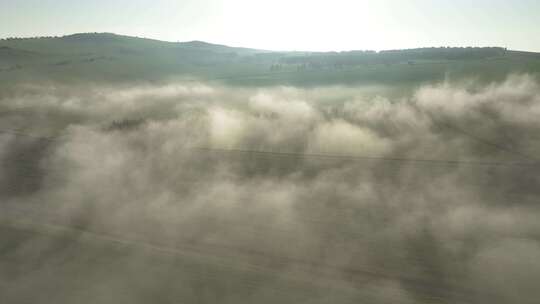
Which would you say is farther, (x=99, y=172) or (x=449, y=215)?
(x=99, y=172)

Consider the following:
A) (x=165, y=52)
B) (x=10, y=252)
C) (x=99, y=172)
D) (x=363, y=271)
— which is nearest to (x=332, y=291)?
(x=363, y=271)

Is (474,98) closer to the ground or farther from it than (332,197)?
farther from it

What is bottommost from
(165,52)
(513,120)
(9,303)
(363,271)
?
(9,303)

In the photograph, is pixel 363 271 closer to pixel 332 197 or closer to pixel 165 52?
pixel 332 197

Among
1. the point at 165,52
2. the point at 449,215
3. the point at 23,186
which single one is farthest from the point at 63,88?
the point at 165,52

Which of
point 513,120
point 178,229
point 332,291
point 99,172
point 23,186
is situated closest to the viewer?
point 332,291

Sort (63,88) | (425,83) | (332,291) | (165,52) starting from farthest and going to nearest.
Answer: (165,52), (63,88), (425,83), (332,291)
